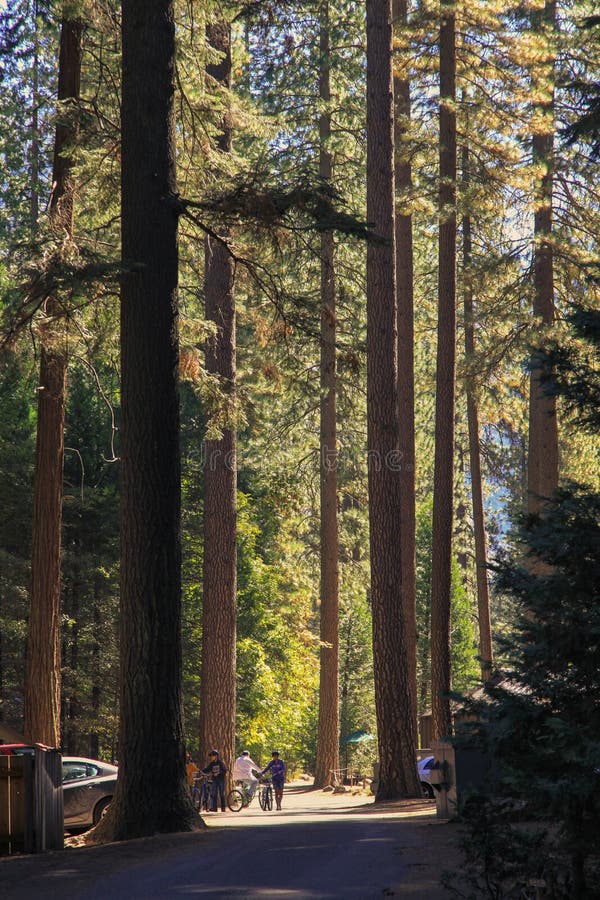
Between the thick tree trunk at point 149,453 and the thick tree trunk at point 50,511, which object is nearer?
the thick tree trunk at point 149,453

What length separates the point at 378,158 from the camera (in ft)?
59.5

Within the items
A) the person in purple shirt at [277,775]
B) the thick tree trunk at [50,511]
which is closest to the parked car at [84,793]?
the thick tree trunk at [50,511]

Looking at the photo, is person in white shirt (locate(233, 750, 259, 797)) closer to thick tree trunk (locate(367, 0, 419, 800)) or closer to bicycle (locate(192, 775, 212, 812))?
bicycle (locate(192, 775, 212, 812))

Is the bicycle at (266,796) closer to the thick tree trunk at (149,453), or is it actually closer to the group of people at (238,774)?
the group of people at (238,774)

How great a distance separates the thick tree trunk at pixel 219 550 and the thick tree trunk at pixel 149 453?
26.6 feet

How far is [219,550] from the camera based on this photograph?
812 inches

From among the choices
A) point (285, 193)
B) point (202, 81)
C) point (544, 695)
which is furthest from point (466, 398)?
point (544, 695)

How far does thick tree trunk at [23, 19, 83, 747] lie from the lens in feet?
51.7

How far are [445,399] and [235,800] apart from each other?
9.73m

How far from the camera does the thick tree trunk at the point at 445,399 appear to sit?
842 inches

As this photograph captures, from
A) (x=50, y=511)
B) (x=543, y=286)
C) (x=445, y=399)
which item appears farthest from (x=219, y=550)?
(x=543, y=286)

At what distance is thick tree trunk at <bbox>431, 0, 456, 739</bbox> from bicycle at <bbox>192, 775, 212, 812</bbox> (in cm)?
469

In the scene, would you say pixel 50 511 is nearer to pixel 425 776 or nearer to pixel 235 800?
pixel 235 800

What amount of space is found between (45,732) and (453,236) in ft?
42.9
